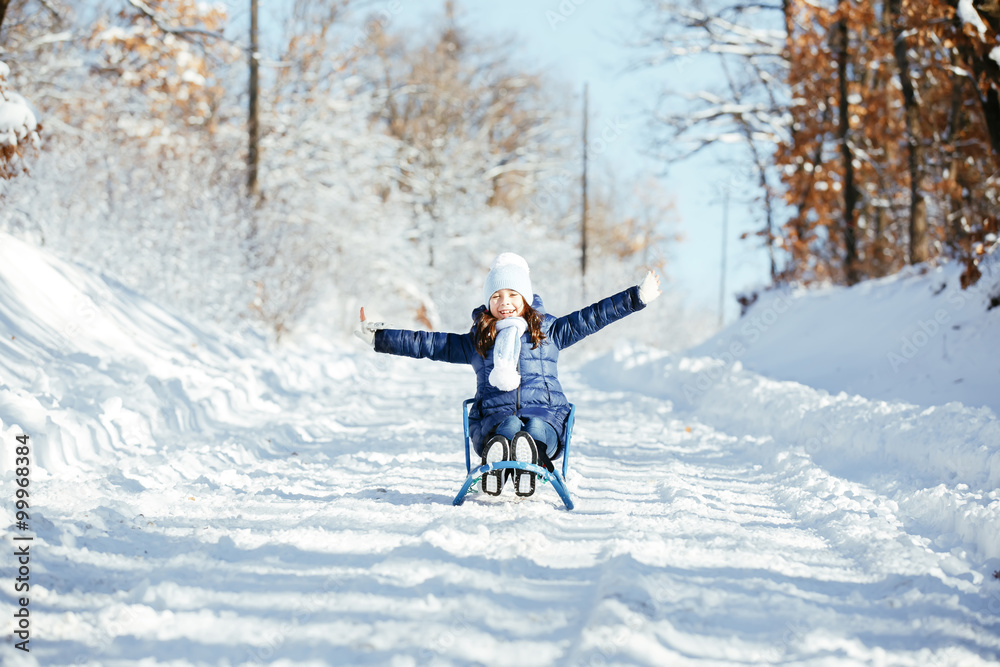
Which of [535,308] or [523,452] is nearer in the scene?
[523,452]

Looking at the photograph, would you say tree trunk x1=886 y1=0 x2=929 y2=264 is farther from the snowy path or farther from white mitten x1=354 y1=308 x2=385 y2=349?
white mitten x1=354 y1=308 x2=385 y2=349

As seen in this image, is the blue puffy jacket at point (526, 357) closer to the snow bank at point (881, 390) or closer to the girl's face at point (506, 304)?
the girl's face at point (506, 304)

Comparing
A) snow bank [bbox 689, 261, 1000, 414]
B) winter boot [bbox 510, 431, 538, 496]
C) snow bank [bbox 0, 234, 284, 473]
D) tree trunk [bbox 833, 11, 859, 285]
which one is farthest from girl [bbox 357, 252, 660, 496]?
tree trunk [bbox 833, 11, 859, 285]

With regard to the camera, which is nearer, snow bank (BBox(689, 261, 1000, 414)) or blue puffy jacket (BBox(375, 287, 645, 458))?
blue puffy jacket (BBox(375, 287, 645, 458))

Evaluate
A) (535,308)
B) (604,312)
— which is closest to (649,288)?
(604,312)

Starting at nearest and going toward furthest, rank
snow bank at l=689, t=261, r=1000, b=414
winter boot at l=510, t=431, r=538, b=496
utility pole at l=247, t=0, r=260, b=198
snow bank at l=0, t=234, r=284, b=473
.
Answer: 1. winter boot at l=510, t=431, r=538, b=496
2. snow bank at l=0, t=234, r=284, b=473
3. snow bank at l=689, t=261, r=1000, b=414
4. utility pole at l=247, t=0, r=260, b=198

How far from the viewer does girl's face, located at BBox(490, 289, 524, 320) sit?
14.9 ft

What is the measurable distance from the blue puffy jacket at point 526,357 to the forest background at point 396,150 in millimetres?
3522

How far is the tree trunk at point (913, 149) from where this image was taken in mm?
11961

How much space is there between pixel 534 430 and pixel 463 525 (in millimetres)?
862

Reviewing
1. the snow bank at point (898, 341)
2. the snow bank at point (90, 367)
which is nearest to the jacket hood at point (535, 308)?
the snow bank at point (90, 367)

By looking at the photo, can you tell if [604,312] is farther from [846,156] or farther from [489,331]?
[846,156]

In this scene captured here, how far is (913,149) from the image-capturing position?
12422 millimetres

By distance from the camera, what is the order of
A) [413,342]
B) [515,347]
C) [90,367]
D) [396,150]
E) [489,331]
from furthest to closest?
[396,150], [90,367], [413,342], [489,331], [515,347]
